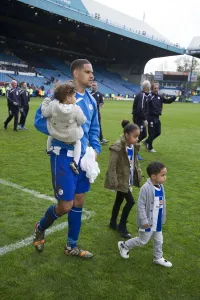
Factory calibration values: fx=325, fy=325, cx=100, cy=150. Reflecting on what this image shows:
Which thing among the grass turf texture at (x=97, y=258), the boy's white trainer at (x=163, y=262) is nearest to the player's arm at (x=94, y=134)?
the grass turf texture at (x=97, y=258)

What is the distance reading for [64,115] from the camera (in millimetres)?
3002

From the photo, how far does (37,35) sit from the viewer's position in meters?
48.1

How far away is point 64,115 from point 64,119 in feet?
0.14

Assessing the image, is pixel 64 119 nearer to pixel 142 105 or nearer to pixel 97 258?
pixel 97 258

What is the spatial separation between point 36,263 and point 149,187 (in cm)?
141

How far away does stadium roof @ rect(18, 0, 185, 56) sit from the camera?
3500 cm

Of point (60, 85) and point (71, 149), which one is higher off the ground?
point (60, 85)

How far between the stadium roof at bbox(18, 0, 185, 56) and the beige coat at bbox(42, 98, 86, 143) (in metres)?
32.6

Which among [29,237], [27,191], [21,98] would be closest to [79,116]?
[29,237]

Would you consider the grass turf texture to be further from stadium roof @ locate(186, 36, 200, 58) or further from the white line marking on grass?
stadium roof @ locate(186, 36, 200, 58)

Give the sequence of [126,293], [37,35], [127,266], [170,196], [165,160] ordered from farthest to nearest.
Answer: [37,35], [165,160], [170,196], [127,266], [126,293]

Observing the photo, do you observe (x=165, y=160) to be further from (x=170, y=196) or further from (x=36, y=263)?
(x=36, y=263)

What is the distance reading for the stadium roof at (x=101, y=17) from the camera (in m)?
35.0

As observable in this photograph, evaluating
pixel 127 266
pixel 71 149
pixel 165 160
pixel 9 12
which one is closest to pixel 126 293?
pixel 127 266
